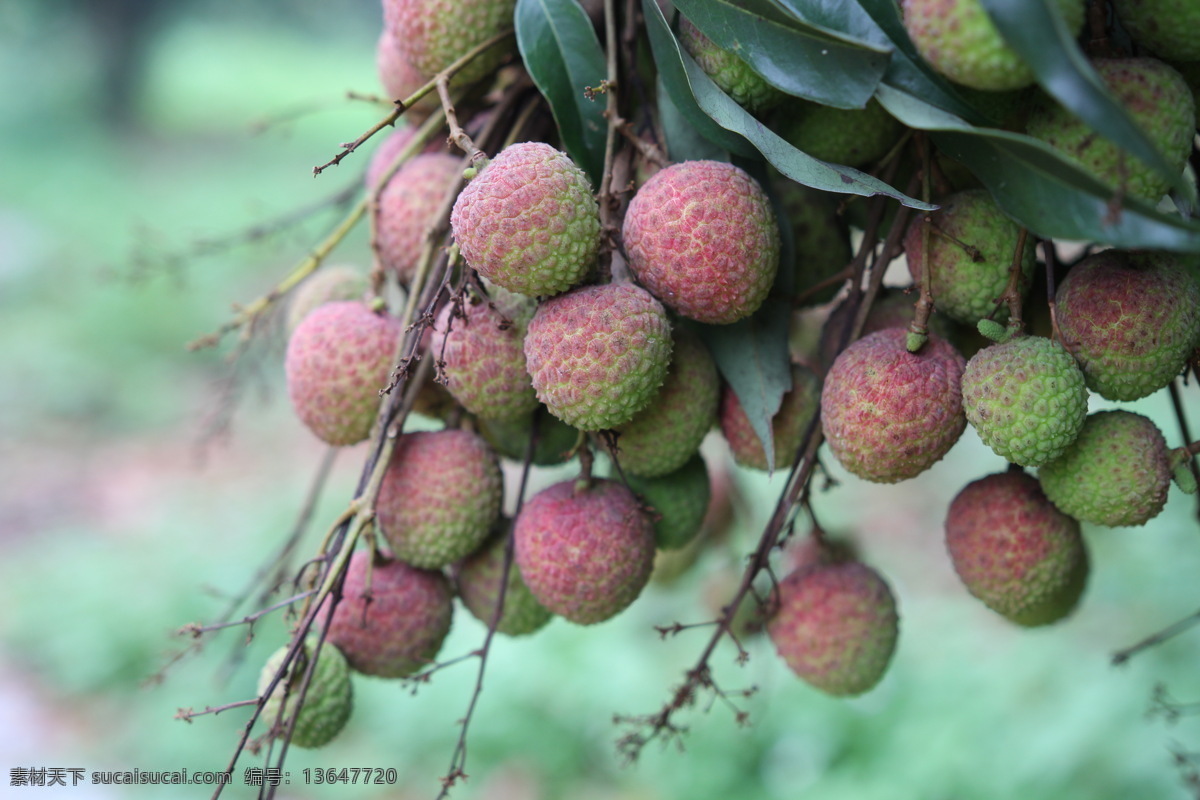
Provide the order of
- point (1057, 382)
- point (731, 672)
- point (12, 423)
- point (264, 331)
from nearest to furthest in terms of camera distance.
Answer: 1. point (1057, 382)
2. point (264, 331)
3. point (731, 672)
4. point (12, 423)

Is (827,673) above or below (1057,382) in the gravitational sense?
Result: below

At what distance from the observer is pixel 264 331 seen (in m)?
0.90

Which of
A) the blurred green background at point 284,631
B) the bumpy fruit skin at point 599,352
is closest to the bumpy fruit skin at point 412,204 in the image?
the bumpy fruit skin at point 599,352

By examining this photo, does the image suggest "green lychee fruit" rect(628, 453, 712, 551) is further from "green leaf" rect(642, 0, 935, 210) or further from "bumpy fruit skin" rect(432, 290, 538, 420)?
"green leaf" rect(642, 0, 935, 210)

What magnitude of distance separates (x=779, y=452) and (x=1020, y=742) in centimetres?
106

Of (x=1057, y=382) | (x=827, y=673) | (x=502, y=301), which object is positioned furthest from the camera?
(x=827, y=673)

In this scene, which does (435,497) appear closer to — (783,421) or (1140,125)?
(783,421)

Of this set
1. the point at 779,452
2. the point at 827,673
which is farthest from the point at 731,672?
the point at 779,452

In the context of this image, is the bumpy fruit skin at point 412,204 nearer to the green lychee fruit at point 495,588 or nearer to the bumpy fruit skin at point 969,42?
the green lychee fruit at point 495,588

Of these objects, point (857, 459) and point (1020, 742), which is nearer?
point (857, 459)

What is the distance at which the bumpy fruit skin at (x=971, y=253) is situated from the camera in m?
0.59

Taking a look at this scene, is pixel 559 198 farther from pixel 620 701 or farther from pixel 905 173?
pixel 620 701

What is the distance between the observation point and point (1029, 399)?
0.53 meters

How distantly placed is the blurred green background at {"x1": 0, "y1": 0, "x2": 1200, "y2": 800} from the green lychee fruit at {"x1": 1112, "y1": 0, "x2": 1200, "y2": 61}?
0.39 metres
